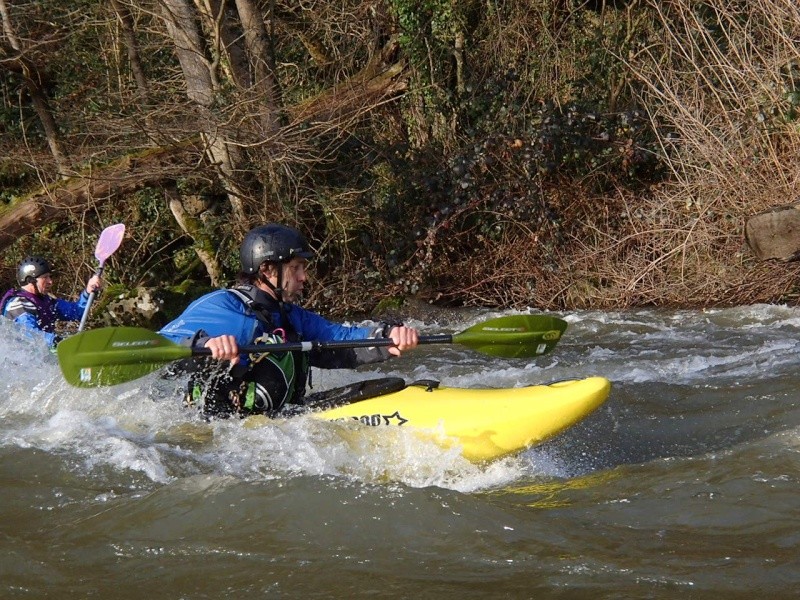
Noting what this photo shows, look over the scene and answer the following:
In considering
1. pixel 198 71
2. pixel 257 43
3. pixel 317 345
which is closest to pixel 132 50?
pixel 198 71

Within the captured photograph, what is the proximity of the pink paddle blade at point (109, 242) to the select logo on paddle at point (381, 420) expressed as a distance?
4.85m

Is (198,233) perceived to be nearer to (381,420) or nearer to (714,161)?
(714,161)

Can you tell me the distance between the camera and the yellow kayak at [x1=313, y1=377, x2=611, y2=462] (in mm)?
4406

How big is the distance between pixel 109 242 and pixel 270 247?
4.55 metres

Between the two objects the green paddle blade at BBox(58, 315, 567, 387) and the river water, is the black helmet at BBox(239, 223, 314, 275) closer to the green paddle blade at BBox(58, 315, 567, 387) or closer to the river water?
the green paddle blade at BBox(58, 315, 567, 387)

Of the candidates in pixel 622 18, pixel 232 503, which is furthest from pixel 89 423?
pixel 622 18

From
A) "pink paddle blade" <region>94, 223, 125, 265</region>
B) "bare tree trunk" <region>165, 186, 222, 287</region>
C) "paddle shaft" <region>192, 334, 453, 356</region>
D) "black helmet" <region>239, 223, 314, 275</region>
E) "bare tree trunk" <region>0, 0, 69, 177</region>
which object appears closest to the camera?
"paddle shaft" <region>192, 334, 453, 356</region>

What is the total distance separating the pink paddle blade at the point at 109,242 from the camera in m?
8.83

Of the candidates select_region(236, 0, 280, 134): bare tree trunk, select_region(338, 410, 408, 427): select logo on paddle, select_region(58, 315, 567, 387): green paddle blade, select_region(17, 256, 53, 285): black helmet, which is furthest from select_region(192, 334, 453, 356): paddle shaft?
select_region(236, 0, 280, 134): bare tree trunk

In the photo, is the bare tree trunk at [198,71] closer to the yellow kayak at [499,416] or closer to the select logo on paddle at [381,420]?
the select logo on paddle at [381,420]

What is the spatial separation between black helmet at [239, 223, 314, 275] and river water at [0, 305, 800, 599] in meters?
0.80

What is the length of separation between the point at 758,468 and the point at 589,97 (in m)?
7.54

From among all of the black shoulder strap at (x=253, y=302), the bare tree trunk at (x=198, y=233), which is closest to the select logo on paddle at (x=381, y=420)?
the black shoulder strap at (x=253, y=302)

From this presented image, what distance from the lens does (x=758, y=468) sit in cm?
413
